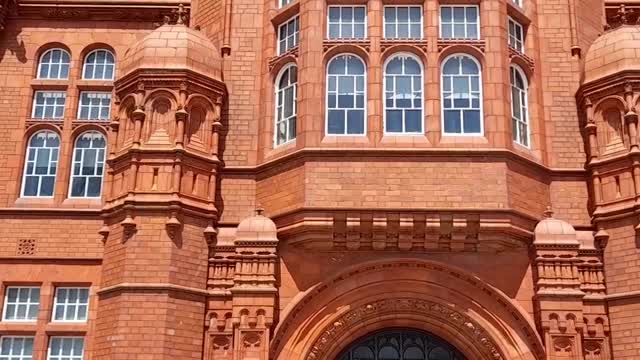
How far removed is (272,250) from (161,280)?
2.41 metres

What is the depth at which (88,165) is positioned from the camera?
837 inches

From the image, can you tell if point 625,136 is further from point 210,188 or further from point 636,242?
point 210,188

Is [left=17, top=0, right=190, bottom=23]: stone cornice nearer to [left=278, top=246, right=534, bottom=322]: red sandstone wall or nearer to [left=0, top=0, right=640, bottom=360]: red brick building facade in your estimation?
[left=0, top=0, right=640, bottom=360]: red brick building facade

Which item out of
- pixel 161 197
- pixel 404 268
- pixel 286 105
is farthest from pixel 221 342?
pixel 286 105

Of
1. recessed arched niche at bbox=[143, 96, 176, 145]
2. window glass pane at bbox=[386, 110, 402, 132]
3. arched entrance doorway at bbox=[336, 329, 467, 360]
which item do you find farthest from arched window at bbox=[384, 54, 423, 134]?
recessed arched niche at bbox=[143, 96, 176, 145]

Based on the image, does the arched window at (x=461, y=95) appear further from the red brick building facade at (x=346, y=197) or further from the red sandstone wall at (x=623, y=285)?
the red sandstone wall at (x=623, y=285)

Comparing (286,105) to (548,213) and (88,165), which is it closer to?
(88,165)

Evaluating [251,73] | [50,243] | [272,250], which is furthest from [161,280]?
[251,73]

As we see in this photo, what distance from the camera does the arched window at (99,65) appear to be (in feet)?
73.1

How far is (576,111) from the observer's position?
19984 mm

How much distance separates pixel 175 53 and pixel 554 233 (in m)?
9.46

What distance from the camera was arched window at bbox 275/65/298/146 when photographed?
19391mm

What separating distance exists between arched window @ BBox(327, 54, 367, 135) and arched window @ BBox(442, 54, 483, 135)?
1874mm

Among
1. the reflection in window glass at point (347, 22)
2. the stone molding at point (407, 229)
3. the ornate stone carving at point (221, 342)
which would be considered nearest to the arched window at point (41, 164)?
the ornate stone carving at point (221, 342)
